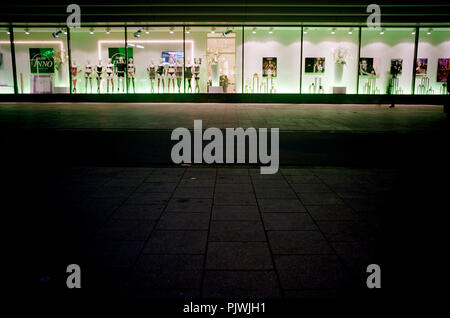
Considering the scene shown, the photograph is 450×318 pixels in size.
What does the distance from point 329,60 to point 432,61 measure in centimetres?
527

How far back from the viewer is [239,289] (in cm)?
238

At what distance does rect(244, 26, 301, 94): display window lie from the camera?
19203mm

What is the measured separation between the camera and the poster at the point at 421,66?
19.3 m

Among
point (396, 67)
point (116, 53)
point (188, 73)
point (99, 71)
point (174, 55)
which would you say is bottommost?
point (188, 73)

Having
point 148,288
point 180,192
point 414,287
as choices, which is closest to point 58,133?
point 180,192

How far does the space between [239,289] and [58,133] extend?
7.52 meters

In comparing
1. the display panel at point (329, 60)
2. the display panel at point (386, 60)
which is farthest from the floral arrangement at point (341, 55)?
the display panel at point (386, 60)

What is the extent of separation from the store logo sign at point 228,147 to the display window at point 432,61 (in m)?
13.9

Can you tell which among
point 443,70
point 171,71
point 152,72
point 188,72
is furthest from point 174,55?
point 443,70

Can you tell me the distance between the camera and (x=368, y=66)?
19438mm

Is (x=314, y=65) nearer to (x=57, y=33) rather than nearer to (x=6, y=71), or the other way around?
(x=57, y=33)

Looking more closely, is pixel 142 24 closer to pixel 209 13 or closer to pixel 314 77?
pixel 209 13

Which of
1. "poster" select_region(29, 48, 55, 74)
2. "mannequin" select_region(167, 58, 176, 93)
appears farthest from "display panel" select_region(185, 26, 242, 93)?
"poster" select_region(29, 48, 55, 74)

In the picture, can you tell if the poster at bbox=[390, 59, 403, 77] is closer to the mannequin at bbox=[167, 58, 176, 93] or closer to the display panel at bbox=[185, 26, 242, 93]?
the display panel at bbox=[185, 26, 242, 93]
